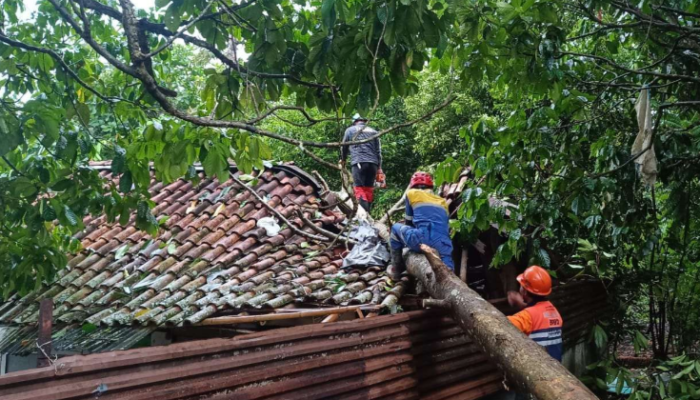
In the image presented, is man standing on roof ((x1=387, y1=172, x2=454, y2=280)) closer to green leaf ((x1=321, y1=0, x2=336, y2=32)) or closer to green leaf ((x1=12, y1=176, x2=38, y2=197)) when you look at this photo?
green leaf ((x1=321, y1=0, x2=336, y2=32))

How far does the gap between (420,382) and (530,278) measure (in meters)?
1.15

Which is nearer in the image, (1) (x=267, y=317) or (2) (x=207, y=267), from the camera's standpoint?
(1) (x=267, y=317)

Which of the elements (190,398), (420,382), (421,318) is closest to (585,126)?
(421,318)

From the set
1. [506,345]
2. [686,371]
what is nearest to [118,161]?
[506,345]

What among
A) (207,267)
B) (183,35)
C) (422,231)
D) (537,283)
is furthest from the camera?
(207,267)

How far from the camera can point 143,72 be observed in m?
3.48

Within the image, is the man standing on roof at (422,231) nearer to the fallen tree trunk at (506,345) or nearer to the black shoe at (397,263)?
the black shoe at (397,263)

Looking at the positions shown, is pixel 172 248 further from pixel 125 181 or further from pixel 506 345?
pixel 506 345

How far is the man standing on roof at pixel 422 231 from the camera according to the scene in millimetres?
5547

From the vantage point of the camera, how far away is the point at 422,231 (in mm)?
5590

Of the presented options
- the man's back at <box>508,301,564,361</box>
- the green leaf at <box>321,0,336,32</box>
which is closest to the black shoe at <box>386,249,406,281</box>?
the man's back at <box>508,301,564,361</box>

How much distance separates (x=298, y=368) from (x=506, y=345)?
1.32 m

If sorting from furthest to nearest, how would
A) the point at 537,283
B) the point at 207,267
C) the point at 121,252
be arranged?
the point at 121,252 → the point at 207,267 → the point at 537,283

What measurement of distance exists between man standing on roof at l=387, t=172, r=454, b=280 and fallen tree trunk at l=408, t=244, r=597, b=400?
0.52 m
